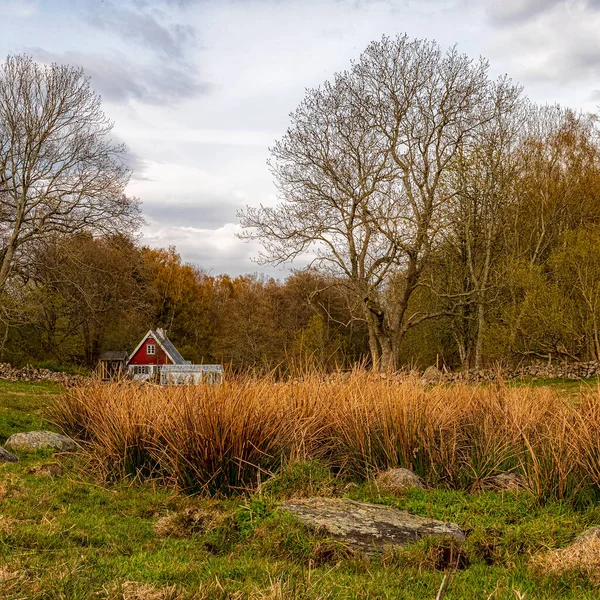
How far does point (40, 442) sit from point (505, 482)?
6.15 metres

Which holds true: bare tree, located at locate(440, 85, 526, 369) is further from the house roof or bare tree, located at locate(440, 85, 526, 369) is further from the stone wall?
the stone wall

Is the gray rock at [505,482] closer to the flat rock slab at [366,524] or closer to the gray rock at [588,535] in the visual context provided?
the gray rock at [588,535]

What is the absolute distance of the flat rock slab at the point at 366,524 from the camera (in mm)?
4609

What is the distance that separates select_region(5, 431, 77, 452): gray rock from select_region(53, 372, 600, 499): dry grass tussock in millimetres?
614

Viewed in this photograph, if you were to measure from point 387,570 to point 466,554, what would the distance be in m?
0.70

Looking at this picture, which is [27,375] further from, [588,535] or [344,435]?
[588,535]

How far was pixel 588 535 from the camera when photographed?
461 cm

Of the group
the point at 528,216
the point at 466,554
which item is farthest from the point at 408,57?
the point at 466,554

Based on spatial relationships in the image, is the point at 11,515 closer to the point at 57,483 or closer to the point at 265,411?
the point at 57,483

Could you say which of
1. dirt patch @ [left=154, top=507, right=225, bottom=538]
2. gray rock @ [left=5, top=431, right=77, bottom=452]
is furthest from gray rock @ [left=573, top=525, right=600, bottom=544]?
gray rock @ [left=5, top=431, right=77, bottom=452]

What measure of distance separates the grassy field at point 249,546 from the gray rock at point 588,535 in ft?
0.55

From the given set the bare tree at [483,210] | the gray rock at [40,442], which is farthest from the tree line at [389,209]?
the gray rock at [40,442]

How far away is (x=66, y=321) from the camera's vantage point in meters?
32.3

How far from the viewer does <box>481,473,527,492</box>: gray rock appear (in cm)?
642
